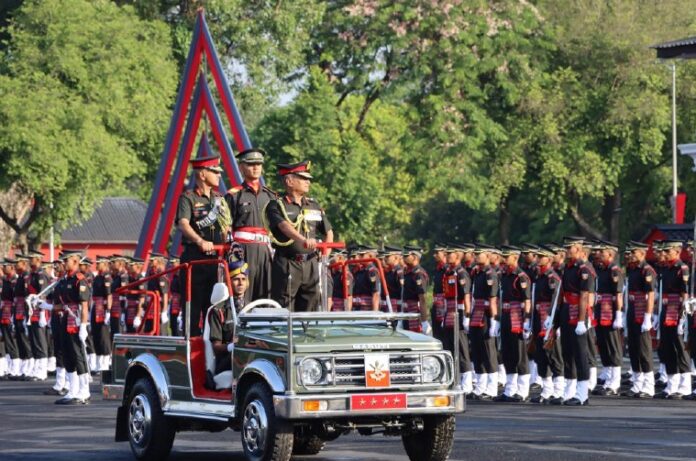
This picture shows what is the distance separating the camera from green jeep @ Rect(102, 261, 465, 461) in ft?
41.4

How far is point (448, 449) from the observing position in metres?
13.3

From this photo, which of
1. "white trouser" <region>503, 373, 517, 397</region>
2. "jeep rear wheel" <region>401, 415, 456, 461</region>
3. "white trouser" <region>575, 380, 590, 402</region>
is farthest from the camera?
"white trouser" <region>503, 373, 517, 397</region>

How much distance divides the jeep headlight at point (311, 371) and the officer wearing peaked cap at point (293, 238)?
198 centimetres

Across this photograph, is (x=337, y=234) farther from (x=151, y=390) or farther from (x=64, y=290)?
(x=151, y=390)

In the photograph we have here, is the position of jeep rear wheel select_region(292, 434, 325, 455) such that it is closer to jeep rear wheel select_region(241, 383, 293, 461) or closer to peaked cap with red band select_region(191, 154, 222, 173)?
jeep rear wheel select_region(241, 383, 293, 461)

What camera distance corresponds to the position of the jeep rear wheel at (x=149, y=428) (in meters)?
14.2

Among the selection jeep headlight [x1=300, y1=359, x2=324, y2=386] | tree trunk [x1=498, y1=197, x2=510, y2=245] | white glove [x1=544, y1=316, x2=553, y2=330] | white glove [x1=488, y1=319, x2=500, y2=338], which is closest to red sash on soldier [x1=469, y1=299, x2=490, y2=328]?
white glove [x1=488, y1=319, x2=500, y2=338]

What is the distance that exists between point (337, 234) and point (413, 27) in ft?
21.6

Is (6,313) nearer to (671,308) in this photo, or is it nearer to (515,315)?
(515,315)

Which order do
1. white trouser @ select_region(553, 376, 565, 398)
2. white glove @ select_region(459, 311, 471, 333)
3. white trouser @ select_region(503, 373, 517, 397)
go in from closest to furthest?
white trouser @ select_region(553, 376, 565, 398), white trouser @ select_region(503, 373, 517, 397), white glove @ select_region(459, 311, 471, 333)

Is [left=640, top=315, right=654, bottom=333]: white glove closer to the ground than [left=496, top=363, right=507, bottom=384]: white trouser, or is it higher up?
higher up

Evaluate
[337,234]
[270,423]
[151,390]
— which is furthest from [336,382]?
[337,234]

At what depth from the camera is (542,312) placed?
22.2m

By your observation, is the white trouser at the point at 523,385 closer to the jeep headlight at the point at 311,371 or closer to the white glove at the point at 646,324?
the white glove at the point at 646,324
